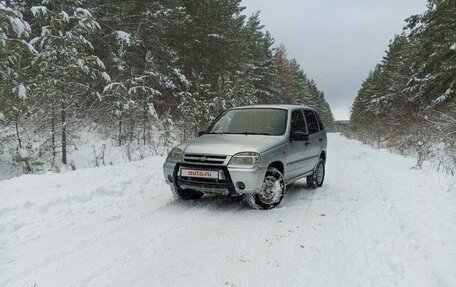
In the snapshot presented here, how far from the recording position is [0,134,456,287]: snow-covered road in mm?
3914

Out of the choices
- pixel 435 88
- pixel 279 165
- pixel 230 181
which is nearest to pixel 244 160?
pixel 230 181

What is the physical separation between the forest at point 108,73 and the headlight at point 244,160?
19.4 feet

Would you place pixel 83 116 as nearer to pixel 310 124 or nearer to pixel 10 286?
pixel 310 124

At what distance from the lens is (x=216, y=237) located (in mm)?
5215

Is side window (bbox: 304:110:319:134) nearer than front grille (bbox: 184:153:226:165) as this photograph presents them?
No

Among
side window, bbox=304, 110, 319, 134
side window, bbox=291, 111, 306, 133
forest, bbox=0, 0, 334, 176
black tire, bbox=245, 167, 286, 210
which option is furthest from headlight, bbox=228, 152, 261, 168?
forest, bbox=0, 0, 334, 176

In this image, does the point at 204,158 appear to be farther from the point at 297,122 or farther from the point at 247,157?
the point at 297,122

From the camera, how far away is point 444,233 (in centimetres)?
473

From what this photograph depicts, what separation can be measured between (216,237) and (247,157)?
64.5 inches

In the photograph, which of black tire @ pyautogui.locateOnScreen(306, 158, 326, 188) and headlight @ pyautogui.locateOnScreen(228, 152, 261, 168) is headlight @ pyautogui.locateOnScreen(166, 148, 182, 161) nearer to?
headlight @ pyautogui.locateOnScreen(228, 152, 261, 168)

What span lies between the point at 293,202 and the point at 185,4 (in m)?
20.3

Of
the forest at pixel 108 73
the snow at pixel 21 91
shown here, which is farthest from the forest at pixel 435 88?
the snow at pixel 21 91

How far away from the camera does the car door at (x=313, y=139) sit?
8562 millimetres

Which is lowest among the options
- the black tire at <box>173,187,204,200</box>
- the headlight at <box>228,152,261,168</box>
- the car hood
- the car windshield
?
the black tire at <box>173,187,204,200</box>
